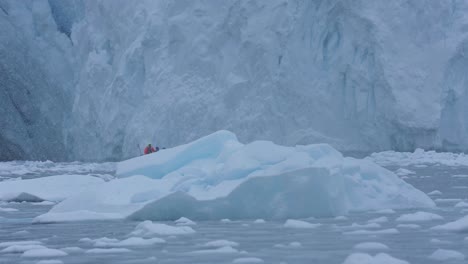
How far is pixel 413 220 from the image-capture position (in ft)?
18.1

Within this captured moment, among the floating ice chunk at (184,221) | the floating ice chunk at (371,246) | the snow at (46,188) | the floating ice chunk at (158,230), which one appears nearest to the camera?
the floating ice chunk at (371,246)

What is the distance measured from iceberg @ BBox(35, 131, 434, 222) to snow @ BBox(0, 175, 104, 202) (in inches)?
67.0

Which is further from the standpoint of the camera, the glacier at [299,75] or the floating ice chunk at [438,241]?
the glacier at [299,75]

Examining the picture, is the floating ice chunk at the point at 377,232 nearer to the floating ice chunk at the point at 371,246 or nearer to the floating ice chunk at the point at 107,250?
the floating ice chunk at the point at 371,246

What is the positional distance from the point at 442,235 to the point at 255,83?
14018 mm

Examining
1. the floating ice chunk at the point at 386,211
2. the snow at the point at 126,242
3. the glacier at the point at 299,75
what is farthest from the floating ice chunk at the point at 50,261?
the glacier at the point at 299,75

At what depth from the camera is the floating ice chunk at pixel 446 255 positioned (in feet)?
11.9

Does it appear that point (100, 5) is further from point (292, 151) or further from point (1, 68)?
point (292, 151)

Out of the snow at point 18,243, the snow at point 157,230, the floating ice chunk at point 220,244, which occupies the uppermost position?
the snow at point 157,230

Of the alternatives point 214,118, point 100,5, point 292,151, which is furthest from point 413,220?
point 100,5

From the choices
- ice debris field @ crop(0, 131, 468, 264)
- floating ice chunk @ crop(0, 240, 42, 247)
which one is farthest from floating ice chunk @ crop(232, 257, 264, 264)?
floating ice chunk @ crop(0, 240, 42, 247)

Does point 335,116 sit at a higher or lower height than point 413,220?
higher

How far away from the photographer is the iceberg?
236 inches

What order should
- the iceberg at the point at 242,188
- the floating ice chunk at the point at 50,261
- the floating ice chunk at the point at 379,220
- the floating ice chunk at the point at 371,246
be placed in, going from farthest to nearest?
the iceberg at the point at 242,188
the floating ice chunk at the point at 379,220
the floating ice chunk at the point at 371,246
the floating ice chunk at the point at 50,261
